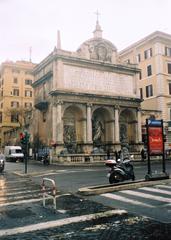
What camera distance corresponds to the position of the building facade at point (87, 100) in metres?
38.2

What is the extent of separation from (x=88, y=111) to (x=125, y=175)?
26.4m

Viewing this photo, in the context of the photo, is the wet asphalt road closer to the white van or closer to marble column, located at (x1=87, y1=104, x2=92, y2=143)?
marble column, located at (x1=87, y1=104, x2=92, y2=143)

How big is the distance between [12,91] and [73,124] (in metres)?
36.9

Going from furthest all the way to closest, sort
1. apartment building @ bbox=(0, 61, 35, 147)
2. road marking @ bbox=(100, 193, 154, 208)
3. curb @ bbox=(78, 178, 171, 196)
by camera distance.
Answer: apartment building @ bbox=(0, 61, 35, 147) < curb @ bbox=(78, 178, 171, 196) < road marking @ bbox=(100, 193, 154, 208)

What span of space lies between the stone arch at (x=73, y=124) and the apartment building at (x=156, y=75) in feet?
40.7

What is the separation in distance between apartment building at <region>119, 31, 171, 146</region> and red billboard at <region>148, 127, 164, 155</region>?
33521 mm

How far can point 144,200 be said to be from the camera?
30.2 feet

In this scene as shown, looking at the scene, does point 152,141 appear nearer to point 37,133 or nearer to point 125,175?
point 125,175

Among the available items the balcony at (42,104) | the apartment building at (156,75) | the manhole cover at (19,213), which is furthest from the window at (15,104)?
the manhole cover at (19,213)

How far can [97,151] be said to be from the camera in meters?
39.3

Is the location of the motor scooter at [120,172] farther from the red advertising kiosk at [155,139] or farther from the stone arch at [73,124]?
the stone arch at [73,124]

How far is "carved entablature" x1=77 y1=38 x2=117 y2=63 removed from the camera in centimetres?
4128

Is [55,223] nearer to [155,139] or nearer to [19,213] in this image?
[19,213]

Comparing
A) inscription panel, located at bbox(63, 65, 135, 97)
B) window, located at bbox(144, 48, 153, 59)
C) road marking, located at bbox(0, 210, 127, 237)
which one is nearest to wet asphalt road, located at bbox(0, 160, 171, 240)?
road marking, located at bbox(0, 210, 127, 237)
